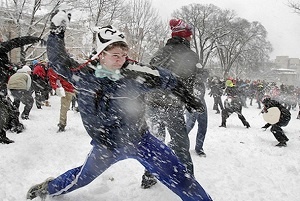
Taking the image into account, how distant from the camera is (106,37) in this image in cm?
234

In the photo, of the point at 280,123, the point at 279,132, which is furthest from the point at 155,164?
the point at 280,123

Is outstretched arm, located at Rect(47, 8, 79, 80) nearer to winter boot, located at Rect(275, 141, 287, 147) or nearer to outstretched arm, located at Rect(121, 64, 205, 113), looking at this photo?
outstretched arm, located at Rect(121, 64, 205, 113)

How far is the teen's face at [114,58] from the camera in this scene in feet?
7.67

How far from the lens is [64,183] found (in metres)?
2.72

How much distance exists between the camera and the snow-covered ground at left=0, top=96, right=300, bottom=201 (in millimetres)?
3328

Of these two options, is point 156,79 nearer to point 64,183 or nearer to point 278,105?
point 64,183

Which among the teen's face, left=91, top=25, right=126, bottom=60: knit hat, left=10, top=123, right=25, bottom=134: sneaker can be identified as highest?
left=91, top=25, right=126, bottom=60: knit hat

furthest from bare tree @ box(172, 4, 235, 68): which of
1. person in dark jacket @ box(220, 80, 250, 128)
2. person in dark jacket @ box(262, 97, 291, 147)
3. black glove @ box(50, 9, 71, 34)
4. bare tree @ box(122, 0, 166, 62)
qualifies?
black glove @ box(50, 9, 71, 34)

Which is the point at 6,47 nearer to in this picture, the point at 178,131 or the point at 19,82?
the point at 19,82

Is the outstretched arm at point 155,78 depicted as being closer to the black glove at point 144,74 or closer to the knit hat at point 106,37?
the black glove at point 144,74

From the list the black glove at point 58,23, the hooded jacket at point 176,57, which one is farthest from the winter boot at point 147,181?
the black glove at point 58,23

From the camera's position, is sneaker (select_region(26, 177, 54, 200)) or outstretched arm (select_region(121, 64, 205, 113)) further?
sneaker (select_region(26, 177, 54, 200))

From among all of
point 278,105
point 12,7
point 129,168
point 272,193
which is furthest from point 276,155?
point 12,7

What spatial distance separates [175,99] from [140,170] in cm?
135
